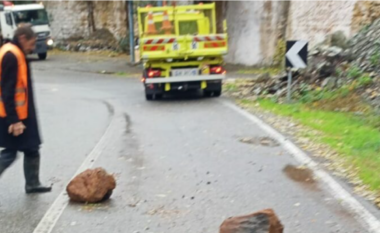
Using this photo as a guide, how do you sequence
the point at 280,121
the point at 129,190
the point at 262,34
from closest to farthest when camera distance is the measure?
the point at 129,190
the point at 280,121
the point at 262,34

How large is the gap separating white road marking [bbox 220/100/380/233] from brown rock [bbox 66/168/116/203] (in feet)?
8.07

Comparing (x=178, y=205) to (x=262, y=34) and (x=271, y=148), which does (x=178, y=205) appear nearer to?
(x=271, y=148)

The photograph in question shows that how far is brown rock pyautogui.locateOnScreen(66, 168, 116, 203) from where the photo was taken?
648 centimetres

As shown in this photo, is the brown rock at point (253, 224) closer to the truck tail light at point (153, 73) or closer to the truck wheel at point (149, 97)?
the truck tail light at point (153, 73)

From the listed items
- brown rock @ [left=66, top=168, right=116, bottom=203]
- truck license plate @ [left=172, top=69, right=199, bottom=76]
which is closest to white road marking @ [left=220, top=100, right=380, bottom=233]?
brown rock @ [left=66, top=168, right=116, bottom=203]

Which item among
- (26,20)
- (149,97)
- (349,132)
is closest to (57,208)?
(349,132)

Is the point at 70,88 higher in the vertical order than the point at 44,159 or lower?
lower

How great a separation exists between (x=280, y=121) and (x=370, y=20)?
26.7ft

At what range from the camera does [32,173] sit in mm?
6898

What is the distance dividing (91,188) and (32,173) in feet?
2.75

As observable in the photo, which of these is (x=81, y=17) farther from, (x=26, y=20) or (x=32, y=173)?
(x=32, y=173)

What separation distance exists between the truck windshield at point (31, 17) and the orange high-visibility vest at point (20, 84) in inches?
1085

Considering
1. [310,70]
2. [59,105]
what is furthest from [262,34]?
[59,105]

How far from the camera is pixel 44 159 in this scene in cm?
906
